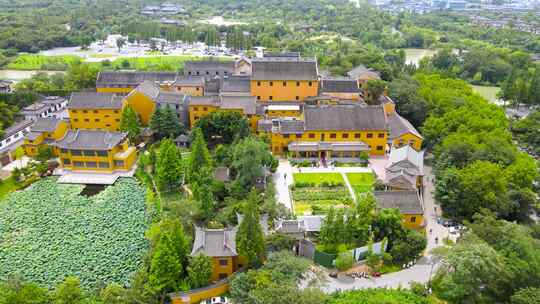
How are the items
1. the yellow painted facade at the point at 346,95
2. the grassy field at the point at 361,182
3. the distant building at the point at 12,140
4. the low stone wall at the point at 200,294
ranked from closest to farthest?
the low stone wall at the point at 200,294, the grassy field at the point at 361,182, the distant building at the point at 12,140, the yellow painted facade at the point at 346,95

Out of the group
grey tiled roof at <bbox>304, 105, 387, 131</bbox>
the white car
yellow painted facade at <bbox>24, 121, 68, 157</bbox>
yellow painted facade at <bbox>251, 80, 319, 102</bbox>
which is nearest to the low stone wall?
the white car

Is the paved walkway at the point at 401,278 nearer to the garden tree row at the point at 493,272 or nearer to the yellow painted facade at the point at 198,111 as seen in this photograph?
the garden tree row at the point at 493,272

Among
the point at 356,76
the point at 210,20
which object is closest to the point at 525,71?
the point at 356,76

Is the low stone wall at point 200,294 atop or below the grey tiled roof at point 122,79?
below

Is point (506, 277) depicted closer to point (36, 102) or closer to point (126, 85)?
point (126, 85)

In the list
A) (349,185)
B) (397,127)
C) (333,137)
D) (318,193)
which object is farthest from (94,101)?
(397,127)

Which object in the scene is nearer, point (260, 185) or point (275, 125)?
point (260, 185)

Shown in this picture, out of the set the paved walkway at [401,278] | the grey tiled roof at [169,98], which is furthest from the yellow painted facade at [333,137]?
the paved walkway at [401,278]
